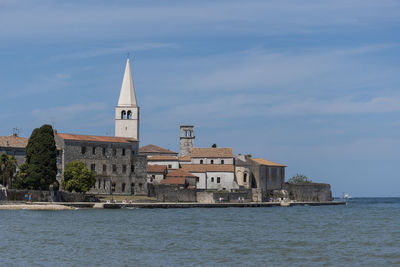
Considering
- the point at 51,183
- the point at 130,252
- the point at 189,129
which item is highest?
the point at 189,129

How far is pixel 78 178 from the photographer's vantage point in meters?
74.5

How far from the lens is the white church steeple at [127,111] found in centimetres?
9475

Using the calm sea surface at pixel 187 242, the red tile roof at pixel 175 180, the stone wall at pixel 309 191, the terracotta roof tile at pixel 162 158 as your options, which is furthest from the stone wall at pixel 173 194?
the calm sea surface at pixel 187 242

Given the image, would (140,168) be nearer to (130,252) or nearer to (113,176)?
(113,176)

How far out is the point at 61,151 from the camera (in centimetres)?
7944

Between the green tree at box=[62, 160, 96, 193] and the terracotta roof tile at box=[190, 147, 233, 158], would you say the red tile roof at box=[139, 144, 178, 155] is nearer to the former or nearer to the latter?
the terracotta roof tile at box=[190, 147, 233, 158]

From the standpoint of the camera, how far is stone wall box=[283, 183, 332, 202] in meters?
104

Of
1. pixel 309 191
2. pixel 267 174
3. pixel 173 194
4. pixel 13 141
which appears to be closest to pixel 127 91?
pixel 173 194

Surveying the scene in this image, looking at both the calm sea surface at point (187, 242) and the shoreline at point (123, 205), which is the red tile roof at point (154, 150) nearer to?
the shoreline at point (123, 205)

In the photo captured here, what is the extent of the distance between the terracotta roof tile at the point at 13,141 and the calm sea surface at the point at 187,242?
20.7 metres

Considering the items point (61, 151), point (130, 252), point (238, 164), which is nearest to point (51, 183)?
point (61, 151)

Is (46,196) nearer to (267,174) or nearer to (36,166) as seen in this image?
(36,166)

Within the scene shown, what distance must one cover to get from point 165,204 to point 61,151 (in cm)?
1278

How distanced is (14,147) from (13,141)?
152cm
